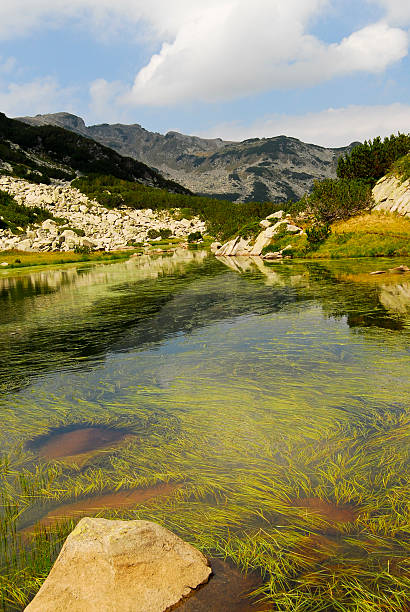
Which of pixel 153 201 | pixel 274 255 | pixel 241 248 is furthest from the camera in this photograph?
pixel 153 201

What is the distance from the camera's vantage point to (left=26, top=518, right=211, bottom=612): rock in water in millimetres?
3471

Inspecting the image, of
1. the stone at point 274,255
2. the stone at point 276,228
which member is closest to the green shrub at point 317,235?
the stone at point 274,255

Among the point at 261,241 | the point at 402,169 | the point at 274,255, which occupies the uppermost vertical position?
the point at 402,169

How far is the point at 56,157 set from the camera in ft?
527

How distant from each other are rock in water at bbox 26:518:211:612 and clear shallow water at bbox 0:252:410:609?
670 millimetres

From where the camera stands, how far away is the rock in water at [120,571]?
3.47 meters

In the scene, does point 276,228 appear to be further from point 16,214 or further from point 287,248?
point 16,214

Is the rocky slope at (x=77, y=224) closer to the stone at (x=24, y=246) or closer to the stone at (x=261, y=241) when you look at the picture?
the stone at (x=24, y=246)

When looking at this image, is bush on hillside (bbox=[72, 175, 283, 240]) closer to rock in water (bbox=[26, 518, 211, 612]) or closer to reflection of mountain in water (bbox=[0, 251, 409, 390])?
reflection of mountain in water (bbox=[0, 251, 409, 390])

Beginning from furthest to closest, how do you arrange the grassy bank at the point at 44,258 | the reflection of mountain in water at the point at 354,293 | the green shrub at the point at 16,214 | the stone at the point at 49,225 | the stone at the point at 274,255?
the stone at the point at 49,225 < the green shrub at the point at 16,214 < the grassy bank at the point at 44,258 < the stone at the point at 274,255 < the reflection of mountain in water at the point at 354,293

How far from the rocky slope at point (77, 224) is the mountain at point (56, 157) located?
14511mm

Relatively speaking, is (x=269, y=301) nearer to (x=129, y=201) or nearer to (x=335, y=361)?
(x=335, y=361)

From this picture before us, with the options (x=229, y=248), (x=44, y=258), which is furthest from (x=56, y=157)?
(x=229, y=248)

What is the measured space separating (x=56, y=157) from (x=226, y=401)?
177 meters
